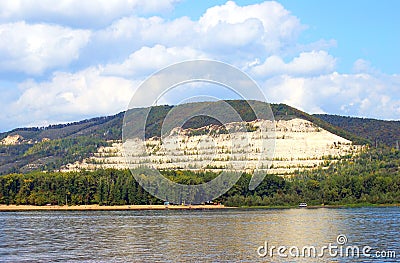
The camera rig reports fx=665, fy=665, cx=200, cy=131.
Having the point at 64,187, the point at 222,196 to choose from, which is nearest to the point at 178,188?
the point at 222,196

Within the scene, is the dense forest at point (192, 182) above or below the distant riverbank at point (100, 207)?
above

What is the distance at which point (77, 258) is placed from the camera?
52500mm

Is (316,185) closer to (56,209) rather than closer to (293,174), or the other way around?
(293,174)

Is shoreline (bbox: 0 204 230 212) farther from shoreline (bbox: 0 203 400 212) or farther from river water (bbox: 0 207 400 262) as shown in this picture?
river water (bbox: 0 207 400 262)

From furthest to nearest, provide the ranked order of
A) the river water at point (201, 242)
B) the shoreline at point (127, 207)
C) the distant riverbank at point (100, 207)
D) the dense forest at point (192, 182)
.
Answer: the dense forest at point (192, 182) → the distant riverbank at point (100, 207) → the shoreline at point (127, 207) → the river water at point (201, 242)

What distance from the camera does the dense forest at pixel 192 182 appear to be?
154500 millimetres

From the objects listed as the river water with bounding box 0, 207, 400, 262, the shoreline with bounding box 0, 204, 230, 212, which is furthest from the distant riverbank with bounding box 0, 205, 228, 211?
the river water with bounding box 0, 207, 400, 262

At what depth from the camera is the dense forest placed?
15450 centimetres

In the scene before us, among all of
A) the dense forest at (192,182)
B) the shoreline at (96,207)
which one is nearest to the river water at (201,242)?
the shoreline at (96,207)

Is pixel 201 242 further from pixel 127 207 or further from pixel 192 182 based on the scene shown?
pixel 127 207

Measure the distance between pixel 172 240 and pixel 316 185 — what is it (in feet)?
319

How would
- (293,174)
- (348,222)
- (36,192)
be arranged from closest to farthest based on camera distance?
1. (348,222)
2. (36,192)
3. (293,174)

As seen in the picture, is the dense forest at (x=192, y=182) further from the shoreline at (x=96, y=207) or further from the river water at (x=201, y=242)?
the river water at (x=201, y=242)

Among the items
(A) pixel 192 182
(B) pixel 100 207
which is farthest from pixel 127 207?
(A) pixel 192 182
